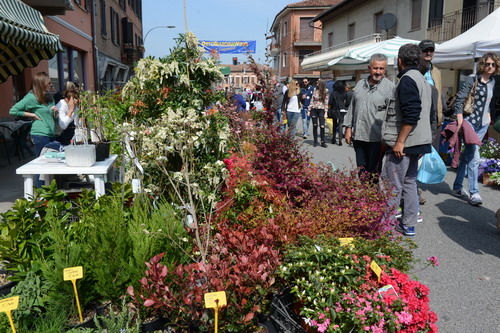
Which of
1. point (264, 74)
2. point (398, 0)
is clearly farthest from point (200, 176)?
point (398, 0)

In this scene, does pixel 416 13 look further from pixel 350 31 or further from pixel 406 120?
pixel 406 120

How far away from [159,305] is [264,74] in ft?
20.6

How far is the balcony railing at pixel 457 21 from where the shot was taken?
12820 millimetres

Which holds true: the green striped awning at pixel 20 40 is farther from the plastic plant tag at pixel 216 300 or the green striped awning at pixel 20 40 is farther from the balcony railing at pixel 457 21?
the balcony railing at pixel 457 21

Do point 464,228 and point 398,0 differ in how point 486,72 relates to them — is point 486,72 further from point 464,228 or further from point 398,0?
point 398,0

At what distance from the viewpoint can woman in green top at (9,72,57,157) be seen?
5559 millimetres

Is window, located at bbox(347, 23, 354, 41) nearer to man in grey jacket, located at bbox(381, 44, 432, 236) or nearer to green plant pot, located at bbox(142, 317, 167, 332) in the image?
man in grey jacket, located at bbox(381, 44, 432, 236)

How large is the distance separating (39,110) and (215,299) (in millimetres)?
4625

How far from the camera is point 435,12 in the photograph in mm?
15469

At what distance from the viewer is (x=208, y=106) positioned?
432 centimetres

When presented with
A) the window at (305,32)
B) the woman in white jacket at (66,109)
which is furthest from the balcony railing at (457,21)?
the window at (305,32)

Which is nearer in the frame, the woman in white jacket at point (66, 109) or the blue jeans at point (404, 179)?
the blue jeans at point (404, 179)

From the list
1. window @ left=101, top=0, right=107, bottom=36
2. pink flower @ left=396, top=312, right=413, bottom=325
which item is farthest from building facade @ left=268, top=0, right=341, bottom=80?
pink flower @ left=396, top=312, right=413, bottom=325

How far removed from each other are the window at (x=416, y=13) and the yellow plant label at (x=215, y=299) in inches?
682
